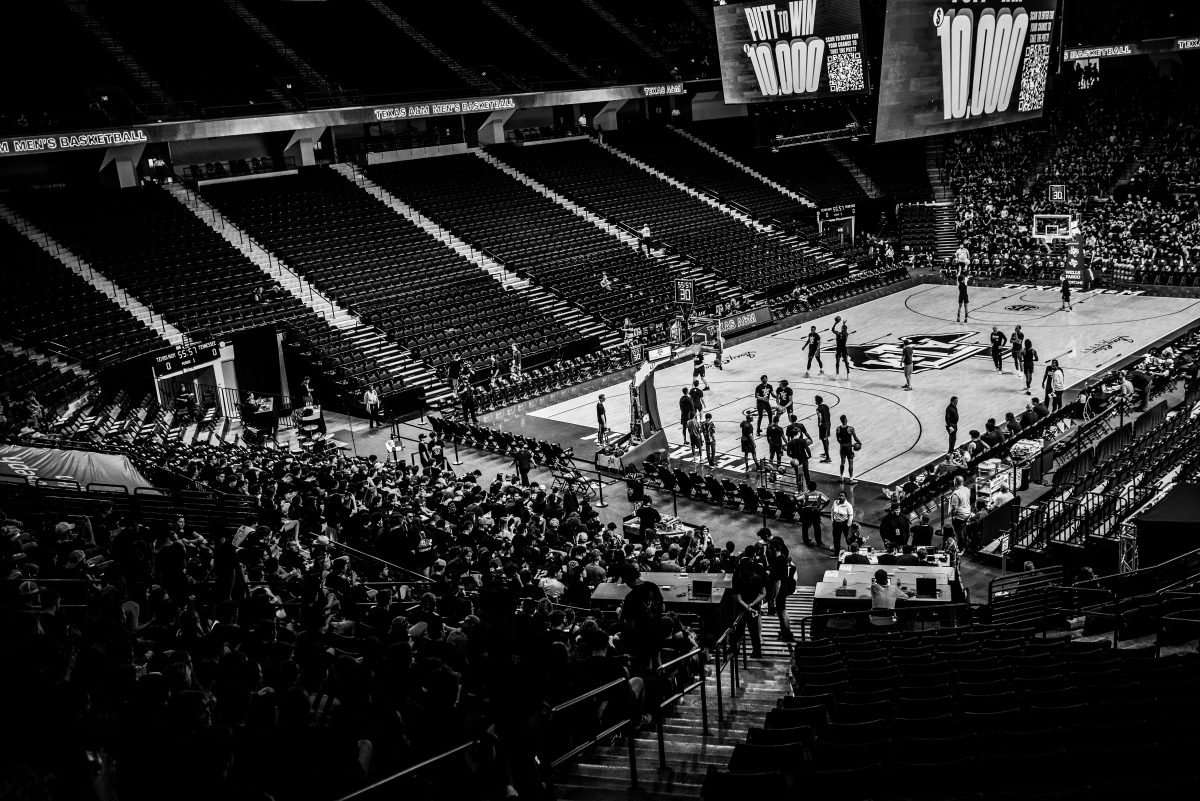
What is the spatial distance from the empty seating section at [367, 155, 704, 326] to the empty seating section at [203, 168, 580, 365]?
6.78 ft

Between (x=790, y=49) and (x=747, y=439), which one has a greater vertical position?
(x=790, y=49)

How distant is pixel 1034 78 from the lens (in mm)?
27188

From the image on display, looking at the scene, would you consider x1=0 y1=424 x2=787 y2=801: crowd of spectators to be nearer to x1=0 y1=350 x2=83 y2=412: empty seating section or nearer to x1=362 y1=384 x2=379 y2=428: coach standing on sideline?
x1=0 y1=350 x2=83 y2=412: empty seating section

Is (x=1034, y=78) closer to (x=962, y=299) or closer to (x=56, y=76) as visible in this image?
(x=962, y=299)

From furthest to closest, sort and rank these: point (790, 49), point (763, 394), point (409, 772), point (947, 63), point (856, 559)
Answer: point (790, 49)
point (763, 394)
point (947, 63)
point (856, 559)
point (409, 772)

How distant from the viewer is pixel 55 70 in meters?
38.5

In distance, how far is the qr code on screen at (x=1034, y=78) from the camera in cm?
2684

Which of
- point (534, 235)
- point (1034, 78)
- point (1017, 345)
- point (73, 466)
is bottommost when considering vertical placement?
point (73, 466)

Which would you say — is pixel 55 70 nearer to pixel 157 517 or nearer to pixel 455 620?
pixel 157 517

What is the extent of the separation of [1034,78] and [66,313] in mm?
26855

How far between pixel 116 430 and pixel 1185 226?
42335 millimetres

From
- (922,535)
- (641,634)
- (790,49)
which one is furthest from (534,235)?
(641,634)

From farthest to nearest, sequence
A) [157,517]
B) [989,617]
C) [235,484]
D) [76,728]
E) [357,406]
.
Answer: [357,406] → [235,484] → [157,517] → [989,617] → [76,728]

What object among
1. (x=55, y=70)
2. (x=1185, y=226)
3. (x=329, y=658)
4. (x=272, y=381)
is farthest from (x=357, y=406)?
(x=1185, y=226)
